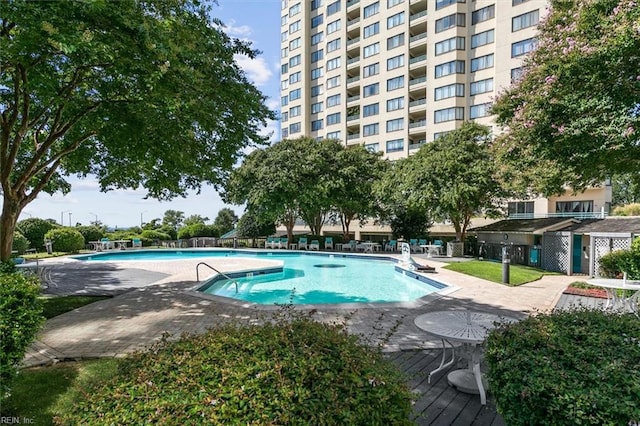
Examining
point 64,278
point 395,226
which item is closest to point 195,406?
point 64,278

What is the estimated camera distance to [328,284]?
46.9 ft

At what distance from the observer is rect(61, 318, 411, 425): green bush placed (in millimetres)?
1857

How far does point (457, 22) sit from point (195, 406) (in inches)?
1541

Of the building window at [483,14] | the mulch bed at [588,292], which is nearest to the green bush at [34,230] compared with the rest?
the mulch bed at [588,292]

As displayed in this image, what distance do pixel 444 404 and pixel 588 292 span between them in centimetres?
900

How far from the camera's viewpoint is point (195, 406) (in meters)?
1.86

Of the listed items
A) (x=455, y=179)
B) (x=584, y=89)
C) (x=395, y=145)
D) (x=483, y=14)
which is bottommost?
(x=455, y=179)

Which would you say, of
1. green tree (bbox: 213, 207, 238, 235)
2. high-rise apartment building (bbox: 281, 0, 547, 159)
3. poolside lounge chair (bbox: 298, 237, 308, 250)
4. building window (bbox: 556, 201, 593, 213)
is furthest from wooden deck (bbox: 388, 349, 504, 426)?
green tree (bbox: 213, 207, 238, 235)

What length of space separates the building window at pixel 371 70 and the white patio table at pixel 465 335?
1514 inches

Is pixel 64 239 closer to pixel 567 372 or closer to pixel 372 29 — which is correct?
pixel 567 372

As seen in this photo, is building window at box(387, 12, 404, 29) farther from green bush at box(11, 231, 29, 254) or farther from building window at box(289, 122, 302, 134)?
green bush at box(11, 231, 29, 254)

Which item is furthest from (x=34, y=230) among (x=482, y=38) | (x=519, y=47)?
(x=519, y=47)

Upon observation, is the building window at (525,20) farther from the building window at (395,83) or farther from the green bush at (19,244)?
the green bush at (19,244)

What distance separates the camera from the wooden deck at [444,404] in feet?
11.6
